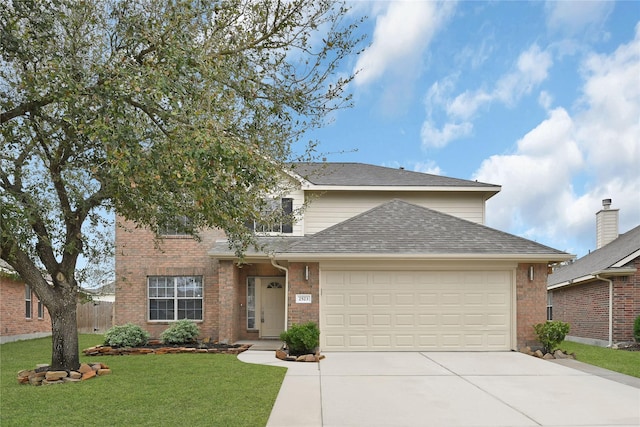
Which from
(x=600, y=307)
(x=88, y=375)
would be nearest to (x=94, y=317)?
(x=88, y=375)

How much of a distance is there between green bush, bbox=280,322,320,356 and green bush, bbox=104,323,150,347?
194 inches

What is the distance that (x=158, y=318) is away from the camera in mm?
16641

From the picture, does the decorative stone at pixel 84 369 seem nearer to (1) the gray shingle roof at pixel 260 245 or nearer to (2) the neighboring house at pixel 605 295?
(1) the gray shingle roof at pixel 260 245

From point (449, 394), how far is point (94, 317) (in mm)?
22481

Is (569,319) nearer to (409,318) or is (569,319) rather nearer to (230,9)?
(409,318)

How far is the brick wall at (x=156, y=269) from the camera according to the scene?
16453mm

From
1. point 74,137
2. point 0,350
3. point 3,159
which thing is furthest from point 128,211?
point 0,350

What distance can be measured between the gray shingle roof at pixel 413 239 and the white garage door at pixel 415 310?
2.34ft

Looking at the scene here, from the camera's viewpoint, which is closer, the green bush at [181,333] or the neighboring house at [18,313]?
the green bush at [181,333]

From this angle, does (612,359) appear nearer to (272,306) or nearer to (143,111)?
(272,306)

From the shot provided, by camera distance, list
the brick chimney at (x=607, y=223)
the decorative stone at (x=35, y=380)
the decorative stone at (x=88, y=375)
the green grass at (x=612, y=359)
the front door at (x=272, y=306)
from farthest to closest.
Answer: the brick chimney at (x=607, y=223), the front door at (x=272, y=306), the green grass at (x=612, y=359), the decorative stone at (x=88, y=375), the decorative stone at (x=35, y=380)

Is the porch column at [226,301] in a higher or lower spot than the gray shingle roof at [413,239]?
lower

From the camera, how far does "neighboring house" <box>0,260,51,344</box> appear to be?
19.8 m

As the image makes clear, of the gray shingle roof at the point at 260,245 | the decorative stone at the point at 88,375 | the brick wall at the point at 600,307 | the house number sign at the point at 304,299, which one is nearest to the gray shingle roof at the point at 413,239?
the house number sign at the point at 304,299
